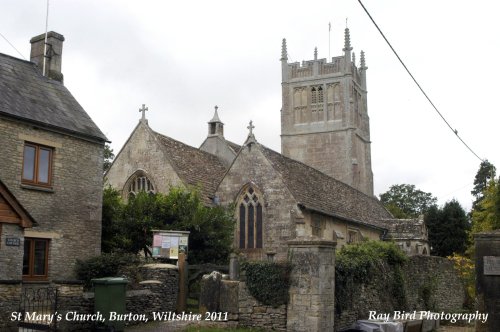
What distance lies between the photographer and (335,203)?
2994cm

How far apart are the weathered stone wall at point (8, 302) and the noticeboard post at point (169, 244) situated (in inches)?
231

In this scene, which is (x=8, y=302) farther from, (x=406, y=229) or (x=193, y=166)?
(x=406, y=229)

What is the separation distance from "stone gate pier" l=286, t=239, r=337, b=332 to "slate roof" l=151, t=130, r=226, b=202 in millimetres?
12521

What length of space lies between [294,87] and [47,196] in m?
42.8

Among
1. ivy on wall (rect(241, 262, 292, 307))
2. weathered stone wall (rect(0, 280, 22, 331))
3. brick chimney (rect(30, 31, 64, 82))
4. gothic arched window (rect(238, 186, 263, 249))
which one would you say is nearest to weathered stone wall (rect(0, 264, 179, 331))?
weathered stone wall (rect(0, 280, 22, 331))

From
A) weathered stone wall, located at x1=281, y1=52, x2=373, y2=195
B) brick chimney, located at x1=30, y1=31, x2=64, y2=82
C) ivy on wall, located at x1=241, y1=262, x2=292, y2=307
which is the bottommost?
ivy on wall, located at x1=241, y1=262, x2=292, y2=307

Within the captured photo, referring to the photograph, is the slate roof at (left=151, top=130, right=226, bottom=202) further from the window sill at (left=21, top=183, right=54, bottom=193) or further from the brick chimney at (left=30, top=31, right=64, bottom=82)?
the window sill at (left=21, top=183, right=54, bottom=193)

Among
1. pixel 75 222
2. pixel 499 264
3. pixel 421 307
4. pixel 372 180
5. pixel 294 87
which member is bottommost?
pixel 421 307

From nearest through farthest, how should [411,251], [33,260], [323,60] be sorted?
[33,260] → [411,251] → [323,60]

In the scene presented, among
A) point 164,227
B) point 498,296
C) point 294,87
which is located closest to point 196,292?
point 164,227

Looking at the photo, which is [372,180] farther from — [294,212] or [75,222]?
[75,222]

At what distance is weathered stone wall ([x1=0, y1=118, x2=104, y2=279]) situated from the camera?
18.0 metres

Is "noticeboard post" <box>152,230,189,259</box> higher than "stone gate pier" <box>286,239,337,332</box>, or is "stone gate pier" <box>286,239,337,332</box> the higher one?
"noticeboard post" <box>152,230,189,259</box>

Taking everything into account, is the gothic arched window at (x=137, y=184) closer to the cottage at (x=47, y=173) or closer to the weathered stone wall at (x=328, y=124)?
the cottage at (x=47, y=173)
